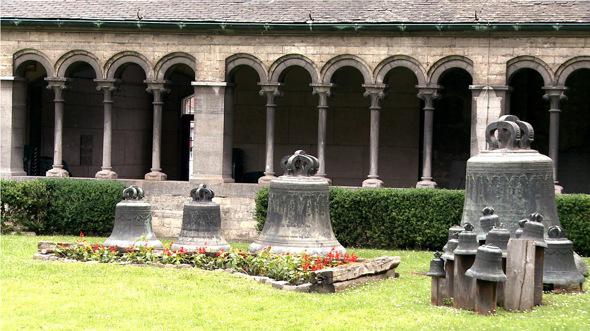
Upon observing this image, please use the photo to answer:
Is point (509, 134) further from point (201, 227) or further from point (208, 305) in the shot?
point (208, 305)

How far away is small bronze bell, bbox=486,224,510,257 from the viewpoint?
12.9 meters

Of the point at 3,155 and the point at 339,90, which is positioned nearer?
the point at 3,155

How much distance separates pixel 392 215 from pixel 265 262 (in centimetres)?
698

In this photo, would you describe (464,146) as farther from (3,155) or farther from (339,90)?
(3,155)

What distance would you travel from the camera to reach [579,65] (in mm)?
22203

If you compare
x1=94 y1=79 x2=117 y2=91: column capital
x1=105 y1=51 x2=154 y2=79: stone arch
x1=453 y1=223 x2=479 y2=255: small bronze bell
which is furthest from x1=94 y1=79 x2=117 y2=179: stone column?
x1=453 y1=223 x2=479 y2=255: small bronze bell

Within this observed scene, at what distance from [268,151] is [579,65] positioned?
6671 mm

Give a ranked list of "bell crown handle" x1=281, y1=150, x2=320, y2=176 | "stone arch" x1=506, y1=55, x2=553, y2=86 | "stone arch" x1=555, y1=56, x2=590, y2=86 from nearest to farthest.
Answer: "bell crown handle" x1=281, y1=150, x2=320, y2=176 → "stone arch" x1=555, y1=56, x2=590, y2=86 → "stone arch" x1=506, y1=55, x2=553, y2=86

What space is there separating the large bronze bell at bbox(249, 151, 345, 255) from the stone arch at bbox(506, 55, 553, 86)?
7340mm

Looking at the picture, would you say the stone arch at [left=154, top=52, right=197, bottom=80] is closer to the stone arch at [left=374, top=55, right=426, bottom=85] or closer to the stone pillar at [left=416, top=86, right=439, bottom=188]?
the stone arch at [left=374, top=55, right=426, bottom=85]

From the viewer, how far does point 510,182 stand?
14883mm

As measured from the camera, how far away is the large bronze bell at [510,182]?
14.9 m

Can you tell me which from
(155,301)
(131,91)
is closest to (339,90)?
(131,91)

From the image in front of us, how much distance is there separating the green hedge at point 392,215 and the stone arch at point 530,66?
2733 mm
